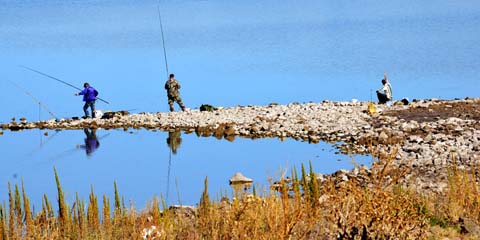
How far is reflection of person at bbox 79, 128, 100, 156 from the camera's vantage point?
24822 mm

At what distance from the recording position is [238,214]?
10148 millimetres

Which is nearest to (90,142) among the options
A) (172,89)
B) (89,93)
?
(89,93)

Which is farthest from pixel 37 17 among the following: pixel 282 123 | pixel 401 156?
pixel 401 156

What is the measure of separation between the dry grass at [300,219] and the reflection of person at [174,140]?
38.0 feet

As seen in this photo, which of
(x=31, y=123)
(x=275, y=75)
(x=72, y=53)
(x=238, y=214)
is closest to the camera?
(x=238, y=214)

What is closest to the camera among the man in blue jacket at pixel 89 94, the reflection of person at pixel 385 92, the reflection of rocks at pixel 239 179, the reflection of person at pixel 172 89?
the reflection of rocks at pixel 239 179

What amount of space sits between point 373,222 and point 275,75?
94.9 ft

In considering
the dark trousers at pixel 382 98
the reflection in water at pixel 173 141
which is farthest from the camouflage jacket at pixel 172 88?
the dark trousers at pixel 382 98

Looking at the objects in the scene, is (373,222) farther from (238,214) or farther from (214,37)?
(214,37)

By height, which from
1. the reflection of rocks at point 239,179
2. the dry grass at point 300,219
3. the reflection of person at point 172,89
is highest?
A: the reflection of person at point 172,89

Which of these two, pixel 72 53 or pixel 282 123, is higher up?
pixel 72 53

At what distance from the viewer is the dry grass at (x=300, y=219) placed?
957 centimetres

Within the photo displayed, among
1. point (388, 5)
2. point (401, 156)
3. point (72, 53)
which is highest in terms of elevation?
point (388, 5)

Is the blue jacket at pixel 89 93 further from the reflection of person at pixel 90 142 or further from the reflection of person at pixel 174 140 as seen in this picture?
the reflection of person at pixel 174 140
